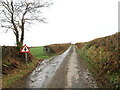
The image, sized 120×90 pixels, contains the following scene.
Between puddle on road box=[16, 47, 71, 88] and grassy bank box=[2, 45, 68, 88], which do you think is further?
grassy bank box=[2, 45, 68, 88]

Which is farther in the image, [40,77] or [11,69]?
[11,69]

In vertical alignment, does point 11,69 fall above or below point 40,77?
above

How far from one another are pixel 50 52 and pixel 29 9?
1140 cm

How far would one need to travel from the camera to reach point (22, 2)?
16469 millimetres

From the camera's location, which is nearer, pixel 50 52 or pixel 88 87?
pixel 88 87

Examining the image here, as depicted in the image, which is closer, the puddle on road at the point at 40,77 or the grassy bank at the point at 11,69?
the puddle on road at the point at 40,77

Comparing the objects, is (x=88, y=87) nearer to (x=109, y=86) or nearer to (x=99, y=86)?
(x=99, y=86)

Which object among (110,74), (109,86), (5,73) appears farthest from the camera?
(5,73)

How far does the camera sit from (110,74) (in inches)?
290

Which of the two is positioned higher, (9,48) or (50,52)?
(9,48)

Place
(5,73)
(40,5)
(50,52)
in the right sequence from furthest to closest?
1. (50,52)
2. (40,5)
3. (5,73)

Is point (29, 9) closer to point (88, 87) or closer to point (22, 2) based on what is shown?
point (22, 2)

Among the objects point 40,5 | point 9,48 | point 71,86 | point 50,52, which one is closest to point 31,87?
point 71,86

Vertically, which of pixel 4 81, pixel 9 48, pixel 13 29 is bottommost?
pixel 4 81
